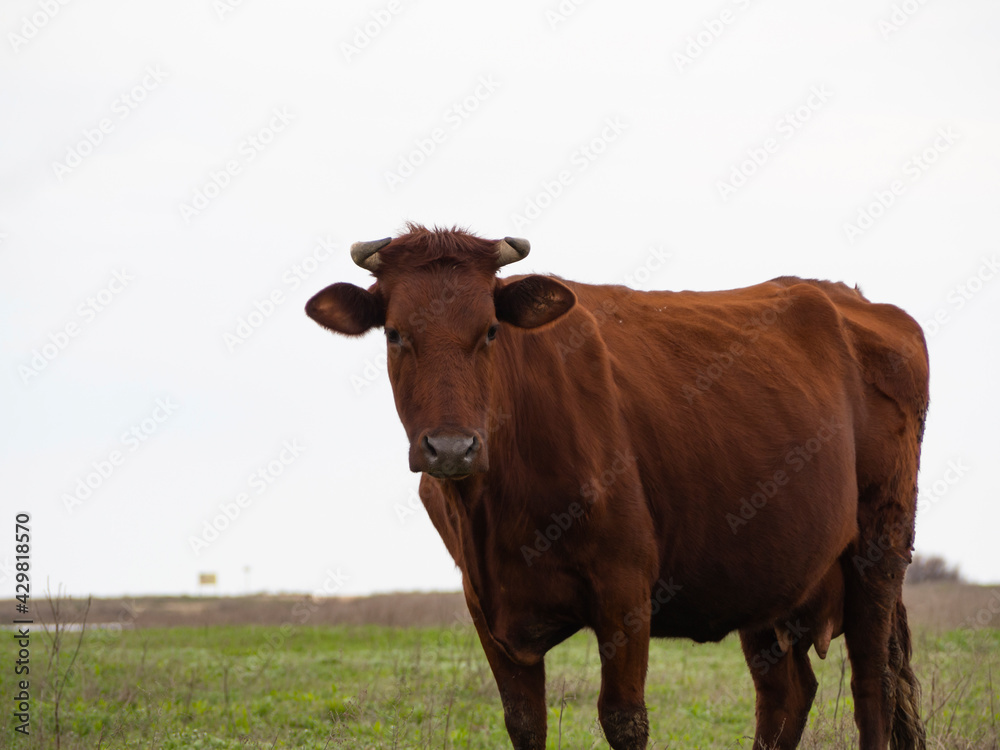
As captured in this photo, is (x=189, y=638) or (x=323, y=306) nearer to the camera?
(x=323, y=306)

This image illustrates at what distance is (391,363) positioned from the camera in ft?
18.0

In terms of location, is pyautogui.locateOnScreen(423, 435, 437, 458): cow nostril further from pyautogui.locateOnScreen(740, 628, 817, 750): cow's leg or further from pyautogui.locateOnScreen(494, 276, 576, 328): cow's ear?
pyautogui.locateOnScreen(740, 628, 817, 750): cow's leg

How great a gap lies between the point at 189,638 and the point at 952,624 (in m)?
14.4

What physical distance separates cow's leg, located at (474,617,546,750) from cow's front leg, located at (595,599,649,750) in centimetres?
56

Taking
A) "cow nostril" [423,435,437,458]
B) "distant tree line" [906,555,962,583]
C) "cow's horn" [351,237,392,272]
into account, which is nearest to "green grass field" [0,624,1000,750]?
"cow nostril" [423,435,437,458]

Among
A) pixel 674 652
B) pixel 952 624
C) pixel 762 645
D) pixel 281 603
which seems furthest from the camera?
pixel 281 603

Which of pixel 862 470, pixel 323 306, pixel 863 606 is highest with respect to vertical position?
pixel 323 306

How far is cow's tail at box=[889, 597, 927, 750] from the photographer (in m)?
7.69

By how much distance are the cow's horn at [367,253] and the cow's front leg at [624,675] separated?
243 centimetres

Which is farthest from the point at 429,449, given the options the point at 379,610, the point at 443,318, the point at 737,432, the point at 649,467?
the point at 379,610

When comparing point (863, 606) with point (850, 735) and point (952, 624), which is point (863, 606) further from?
point (952, 624)

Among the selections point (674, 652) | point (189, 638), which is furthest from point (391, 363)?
point (189, 638)

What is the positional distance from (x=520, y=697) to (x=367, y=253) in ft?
9.37

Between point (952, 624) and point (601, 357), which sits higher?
point (601, 357)
